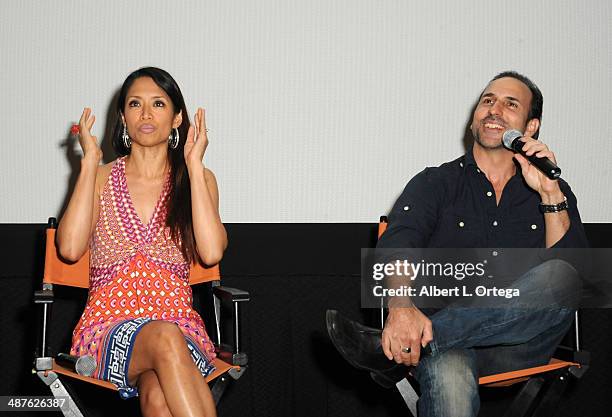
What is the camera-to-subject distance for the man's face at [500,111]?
105 inches

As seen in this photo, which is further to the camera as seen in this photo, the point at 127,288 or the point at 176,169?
the point at 176,169

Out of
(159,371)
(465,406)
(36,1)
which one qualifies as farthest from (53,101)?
(465,406)

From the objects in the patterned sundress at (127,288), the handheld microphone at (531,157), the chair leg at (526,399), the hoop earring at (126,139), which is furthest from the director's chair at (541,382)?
the hoop earring at (126,139)

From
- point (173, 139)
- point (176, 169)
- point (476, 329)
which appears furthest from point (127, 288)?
point (476, 329)

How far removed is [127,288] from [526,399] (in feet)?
4.02

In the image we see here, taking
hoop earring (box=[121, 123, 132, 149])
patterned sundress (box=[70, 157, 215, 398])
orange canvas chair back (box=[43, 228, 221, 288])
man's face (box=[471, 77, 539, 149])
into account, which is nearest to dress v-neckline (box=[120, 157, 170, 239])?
patterned sundress (box=[70, 157, 215, 398])

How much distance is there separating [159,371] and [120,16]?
169 centimetres

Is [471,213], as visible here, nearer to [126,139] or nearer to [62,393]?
[126,139]

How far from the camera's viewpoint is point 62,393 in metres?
2.26

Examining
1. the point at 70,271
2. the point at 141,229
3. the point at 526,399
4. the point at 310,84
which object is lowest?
the point at 526,399

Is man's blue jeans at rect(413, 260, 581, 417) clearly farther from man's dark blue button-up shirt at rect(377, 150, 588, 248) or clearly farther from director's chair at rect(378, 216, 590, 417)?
man's dark blue button-up shirt at rect(377, 150, 588, 248)

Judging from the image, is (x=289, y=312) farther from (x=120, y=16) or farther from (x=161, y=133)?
(x=120, y=16)

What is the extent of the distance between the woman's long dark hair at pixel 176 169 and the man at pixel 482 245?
61 centimetres

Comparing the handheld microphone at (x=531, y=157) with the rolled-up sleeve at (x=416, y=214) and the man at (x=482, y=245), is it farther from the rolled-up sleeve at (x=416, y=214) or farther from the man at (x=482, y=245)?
the rolled-up sleeve at (x=416, y=214)
